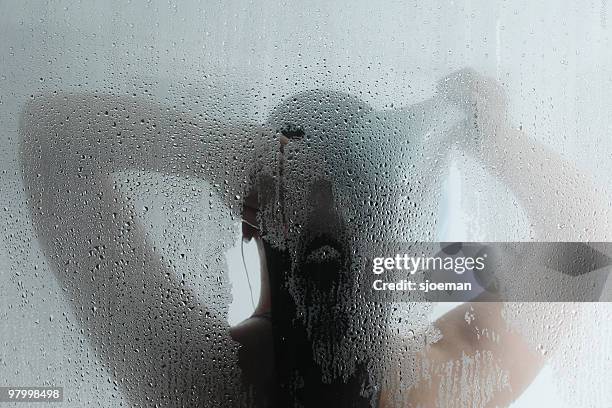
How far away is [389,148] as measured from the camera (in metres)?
0.98

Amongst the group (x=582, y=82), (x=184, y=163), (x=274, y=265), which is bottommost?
(x=274, y=265)

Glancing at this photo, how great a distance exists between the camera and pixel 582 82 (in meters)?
0.99

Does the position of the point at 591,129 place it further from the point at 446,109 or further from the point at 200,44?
the point at 200,44

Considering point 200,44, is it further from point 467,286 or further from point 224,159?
point 467,286

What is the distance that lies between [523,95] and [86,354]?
866 mm

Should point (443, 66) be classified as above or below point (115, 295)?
above

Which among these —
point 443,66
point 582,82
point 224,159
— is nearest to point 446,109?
point 443,66

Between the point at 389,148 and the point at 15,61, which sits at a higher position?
the point at 15,61

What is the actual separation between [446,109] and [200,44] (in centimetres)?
44

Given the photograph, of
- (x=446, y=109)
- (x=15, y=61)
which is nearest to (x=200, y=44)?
(x=15, y=61)

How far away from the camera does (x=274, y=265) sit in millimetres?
966

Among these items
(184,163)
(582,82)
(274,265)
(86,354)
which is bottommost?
(86,354)

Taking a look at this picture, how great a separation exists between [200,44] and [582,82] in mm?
665

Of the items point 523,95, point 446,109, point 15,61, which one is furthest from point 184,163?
point 523,95
